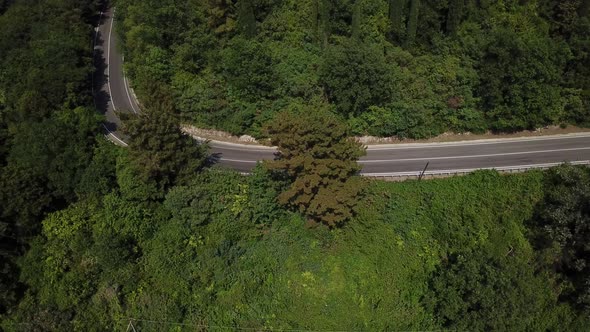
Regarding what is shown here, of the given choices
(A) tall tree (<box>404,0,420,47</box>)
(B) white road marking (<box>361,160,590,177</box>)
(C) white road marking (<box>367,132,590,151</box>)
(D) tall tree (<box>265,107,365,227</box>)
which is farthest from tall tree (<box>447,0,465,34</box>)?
(D) tall tree (<box>265,107,365,227</box>)

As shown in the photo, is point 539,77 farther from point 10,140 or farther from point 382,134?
point 10,140

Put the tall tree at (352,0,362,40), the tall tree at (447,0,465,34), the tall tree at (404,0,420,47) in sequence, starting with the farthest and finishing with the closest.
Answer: the tall tree at (352,0,362,40), the tall tree at (404,0,420,47), the tall tree at (447,0,465,34)

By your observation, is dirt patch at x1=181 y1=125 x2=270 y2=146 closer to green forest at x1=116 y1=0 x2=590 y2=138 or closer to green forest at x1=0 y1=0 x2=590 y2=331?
green forest at x1=116 y1=0 x2=590 y2=138

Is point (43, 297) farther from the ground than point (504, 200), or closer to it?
closer to it

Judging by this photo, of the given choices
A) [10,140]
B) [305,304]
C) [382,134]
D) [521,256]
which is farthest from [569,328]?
[10,140]

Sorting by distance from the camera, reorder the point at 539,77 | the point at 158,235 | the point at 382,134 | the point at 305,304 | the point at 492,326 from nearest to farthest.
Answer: the point at 492,326
the point at 305,304
the point at 158,235
the point at 539,77
the point at 382,134

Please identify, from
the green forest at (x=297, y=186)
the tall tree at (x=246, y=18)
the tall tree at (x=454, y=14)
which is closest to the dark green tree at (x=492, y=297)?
the green forest at (x=297, y=186)
